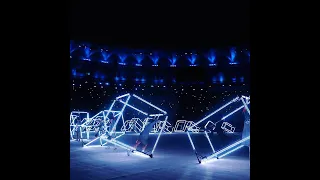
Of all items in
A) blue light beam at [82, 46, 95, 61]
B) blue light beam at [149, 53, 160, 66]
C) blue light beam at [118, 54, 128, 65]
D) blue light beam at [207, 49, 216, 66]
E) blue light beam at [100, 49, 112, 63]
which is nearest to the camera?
blue light beam at [82, 46, 95, 61]

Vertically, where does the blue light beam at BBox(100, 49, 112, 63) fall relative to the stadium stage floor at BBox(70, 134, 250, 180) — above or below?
above

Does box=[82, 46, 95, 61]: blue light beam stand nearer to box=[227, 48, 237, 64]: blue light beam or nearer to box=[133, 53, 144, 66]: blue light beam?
box=[133, 53, 144, 66]: blue light beam

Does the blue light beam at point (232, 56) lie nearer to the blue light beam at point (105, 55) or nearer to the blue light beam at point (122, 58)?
the blue light beam at point (122, 58)

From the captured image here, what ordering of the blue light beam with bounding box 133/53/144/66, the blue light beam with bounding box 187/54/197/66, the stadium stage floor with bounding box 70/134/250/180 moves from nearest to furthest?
the stadium stage floor with bounding box 70/134/250/180
the blue light beam with bounding box 133/53/144/66
the blue light beam with bounding box 187/54/197/66

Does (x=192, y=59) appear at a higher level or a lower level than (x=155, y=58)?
lower

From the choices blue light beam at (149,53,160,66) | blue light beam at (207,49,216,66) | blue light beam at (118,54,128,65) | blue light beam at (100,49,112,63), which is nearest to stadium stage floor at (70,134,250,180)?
blue light beam at (100,49,112,63)

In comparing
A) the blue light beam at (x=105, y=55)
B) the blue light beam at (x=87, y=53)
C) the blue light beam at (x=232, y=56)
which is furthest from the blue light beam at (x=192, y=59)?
the blue light beam at (x=87, y=53)

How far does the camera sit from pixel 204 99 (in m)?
36.5

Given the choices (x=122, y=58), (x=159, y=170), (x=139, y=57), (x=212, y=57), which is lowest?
(x=159, y=170)

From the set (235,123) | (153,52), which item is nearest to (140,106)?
(153,52)

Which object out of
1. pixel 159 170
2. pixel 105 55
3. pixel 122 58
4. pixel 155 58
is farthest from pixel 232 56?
pixel 159 170

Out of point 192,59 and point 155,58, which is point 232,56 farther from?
point 155,58
